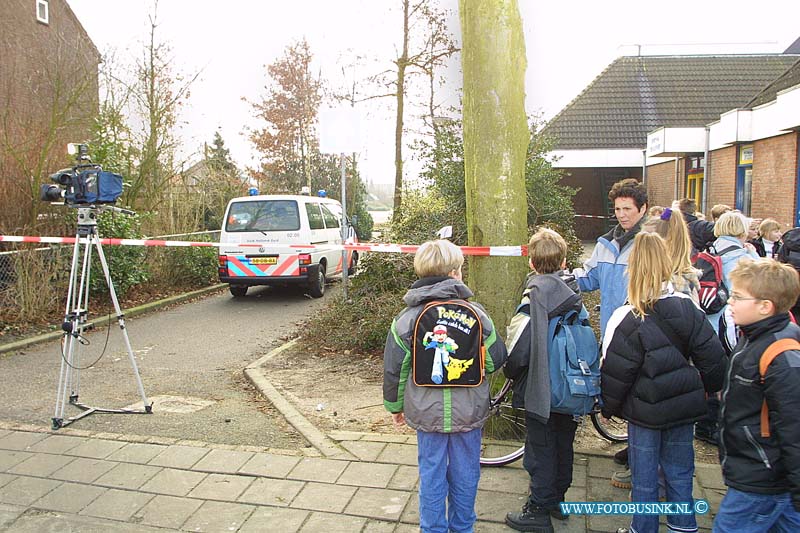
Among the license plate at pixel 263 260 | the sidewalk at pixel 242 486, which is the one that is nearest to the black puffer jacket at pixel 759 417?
the sidewalk at pixel 242 486

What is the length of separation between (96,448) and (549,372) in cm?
336

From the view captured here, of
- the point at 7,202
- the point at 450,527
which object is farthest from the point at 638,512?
the point at 7,202

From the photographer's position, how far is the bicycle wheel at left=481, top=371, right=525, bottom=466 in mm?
4668

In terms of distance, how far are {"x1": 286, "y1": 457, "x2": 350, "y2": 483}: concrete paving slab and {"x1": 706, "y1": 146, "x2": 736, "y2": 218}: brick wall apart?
13.6 meters

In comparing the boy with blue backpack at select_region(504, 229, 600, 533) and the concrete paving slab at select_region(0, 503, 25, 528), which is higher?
the boy with blue backpack at select_region(504, 229, 600, 533)

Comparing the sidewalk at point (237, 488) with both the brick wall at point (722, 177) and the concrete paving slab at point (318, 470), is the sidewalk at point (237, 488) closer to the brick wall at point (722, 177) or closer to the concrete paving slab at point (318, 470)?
the concrete paving slab at point (318, 470)

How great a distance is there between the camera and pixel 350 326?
8453mm

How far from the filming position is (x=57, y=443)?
506 cm

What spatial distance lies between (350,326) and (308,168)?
78.7 feet

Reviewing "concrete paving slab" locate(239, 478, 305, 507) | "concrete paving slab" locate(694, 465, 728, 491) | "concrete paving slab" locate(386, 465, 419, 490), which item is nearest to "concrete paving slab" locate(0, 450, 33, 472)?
"concrete paving slab" locate(239, 478, 305, 507)

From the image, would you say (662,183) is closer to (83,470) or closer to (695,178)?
(695,178)

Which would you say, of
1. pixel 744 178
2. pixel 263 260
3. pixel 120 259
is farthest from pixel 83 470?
pixel 744 178

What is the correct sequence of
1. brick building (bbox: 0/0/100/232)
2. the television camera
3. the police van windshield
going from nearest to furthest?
the television camera → brick building (bbox: 0/0/100/232) → the police van windshield

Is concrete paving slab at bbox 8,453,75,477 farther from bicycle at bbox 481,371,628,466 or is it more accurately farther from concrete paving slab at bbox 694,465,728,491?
concrete paving slab at bbox 694,465,728,491
